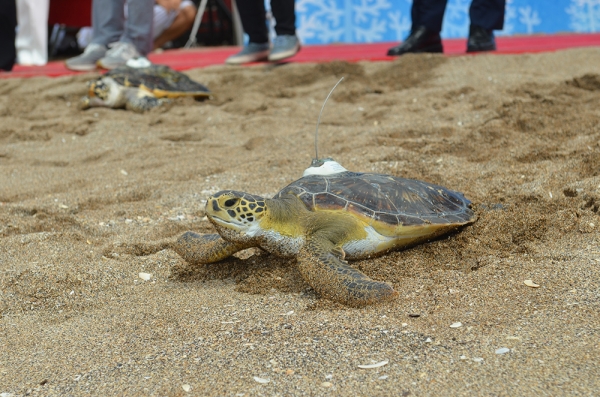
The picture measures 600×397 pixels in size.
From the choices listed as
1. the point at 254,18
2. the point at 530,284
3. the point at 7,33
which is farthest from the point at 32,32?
the point at 530,284

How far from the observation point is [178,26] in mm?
7465

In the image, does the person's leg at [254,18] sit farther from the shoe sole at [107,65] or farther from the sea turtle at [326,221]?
the sea turtle at [326,221]

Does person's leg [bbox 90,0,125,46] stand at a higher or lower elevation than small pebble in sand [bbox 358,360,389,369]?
higher

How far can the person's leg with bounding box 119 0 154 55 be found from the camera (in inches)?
199

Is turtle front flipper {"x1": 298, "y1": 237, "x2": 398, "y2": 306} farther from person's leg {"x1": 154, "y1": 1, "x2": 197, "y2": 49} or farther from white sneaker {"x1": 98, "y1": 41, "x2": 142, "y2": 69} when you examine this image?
person's leg {"x1": 154, "y1": 1, "x2": 197, "y2": 49}

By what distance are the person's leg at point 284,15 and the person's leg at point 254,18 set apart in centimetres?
21

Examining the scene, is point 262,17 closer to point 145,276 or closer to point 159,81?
point 159,81

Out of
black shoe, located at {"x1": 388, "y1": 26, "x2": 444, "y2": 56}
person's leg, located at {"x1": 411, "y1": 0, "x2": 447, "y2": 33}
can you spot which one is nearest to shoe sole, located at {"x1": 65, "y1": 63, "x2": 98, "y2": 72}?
black shoe, located at {"x1": 388, "y1": 26, "x2": 444, "y2": 56}

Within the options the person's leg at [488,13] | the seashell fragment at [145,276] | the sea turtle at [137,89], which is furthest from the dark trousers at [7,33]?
the seashell fragment at [145,276]

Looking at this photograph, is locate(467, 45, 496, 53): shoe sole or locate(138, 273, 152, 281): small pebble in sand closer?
locate(138, 273, 152, 281): small pebble in sand

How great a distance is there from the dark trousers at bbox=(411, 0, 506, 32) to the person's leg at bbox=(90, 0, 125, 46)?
7.90ft

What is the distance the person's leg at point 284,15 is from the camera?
5.03m

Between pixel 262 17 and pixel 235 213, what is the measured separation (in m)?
3.82

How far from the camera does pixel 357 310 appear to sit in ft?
5.50
